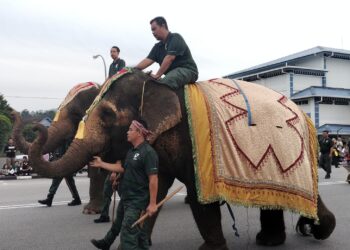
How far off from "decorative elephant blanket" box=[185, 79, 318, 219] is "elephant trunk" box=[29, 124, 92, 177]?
3.79 ft

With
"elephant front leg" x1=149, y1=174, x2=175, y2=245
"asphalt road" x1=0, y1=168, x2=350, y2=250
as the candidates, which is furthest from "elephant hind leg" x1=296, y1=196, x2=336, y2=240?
"elephant front leg" x1=149, y1=174, x2=175, y2=245

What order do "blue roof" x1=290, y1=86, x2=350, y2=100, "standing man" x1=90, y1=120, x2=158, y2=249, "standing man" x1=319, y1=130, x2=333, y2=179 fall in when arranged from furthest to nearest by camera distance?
1. "blue roof" x1=290, y1=86, x2=350, y2=100
2. "standing man" x1=319, y1=130, x2=333, y2=179
3. "standing man" x1=90, y1=120, x2=158, y2=249

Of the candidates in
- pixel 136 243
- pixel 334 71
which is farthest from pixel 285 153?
A: pixel 334 71

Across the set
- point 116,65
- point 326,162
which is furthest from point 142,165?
point 326,162

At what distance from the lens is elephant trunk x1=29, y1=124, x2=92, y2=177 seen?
15.1 ft

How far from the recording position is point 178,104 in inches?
198

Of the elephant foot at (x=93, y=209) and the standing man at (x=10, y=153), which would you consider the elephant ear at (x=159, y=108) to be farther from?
the standing man at (x=10, y=153)

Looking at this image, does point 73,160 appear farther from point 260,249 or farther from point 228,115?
point 260,249

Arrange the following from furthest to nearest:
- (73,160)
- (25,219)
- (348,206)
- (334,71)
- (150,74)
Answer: (334,71) → (348,206) → (25,219) → (150,74) → (73,160)

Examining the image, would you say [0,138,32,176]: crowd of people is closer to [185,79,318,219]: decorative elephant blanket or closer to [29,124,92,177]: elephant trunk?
[29,124,92,177]: elephant trunk

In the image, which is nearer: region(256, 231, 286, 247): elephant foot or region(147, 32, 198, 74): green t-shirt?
region(147, 32, 198, 74): green t-shirt

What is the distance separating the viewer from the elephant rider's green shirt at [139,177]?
434 cm

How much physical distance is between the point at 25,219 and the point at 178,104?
167 inches

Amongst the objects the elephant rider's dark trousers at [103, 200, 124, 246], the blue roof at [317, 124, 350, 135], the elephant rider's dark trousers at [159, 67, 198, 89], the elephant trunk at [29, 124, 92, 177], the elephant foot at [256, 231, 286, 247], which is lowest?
the blue roof at [317, 124, 350, 135]
